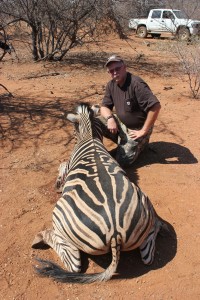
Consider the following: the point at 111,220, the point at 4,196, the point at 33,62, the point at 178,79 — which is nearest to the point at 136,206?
the point at 111,220

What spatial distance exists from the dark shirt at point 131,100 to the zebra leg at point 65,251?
1.94 meters

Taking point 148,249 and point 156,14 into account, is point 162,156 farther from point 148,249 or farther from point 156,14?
point 156,14

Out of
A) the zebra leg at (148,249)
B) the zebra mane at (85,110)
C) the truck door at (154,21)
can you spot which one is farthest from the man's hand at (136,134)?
the truck door at (154,21)

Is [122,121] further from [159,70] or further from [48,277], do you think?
[159,70]

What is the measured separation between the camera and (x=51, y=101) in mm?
6664

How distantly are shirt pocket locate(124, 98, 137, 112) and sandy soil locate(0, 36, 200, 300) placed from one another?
76 cm

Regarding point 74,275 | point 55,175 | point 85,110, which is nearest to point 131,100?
point 85,110

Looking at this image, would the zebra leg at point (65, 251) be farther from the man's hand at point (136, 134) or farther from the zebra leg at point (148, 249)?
the man's hand at point (136, 134)

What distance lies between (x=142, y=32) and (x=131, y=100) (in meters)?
15.9

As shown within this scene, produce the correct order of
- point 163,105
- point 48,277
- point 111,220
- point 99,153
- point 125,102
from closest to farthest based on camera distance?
1. point 111,220
2. point 48,277
3. point 99,153
4. point 125,102
5. point 163,105

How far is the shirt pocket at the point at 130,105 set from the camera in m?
4.33

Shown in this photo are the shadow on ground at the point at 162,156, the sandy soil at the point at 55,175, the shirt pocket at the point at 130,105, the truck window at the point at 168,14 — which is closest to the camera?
the sandy soil at the point at 55,175

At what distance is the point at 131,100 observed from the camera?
432cm

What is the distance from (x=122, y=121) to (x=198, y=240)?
6.34 ft
